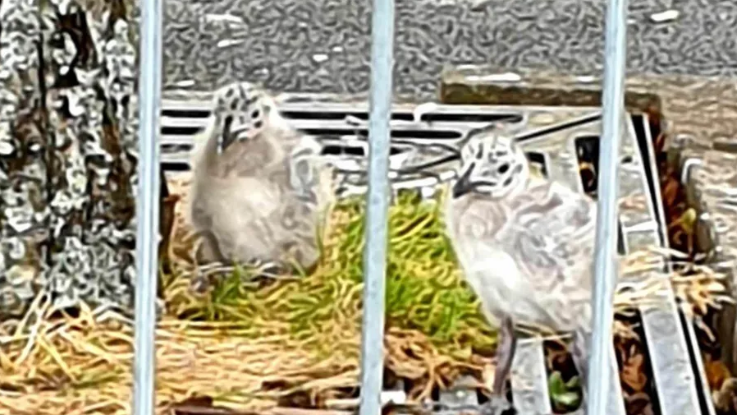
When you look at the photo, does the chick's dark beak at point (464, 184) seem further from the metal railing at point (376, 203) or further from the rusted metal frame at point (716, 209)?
the metal railing at point (376, 203)

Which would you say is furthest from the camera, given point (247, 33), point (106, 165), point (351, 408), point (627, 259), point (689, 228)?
point (247, 33)

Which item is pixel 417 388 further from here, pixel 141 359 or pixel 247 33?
pixel 247 33

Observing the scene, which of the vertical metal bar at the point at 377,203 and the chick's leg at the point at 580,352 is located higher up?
the vertical metal bar at the point at 377,203

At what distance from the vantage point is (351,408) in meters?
1.02

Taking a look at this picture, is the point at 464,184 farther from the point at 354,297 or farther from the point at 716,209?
the point at 716,209

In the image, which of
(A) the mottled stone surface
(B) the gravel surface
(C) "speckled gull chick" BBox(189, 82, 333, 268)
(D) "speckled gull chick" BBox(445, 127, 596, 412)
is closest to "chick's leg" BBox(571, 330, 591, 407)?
(D) "speckled gull chick" BBox(445, 127, 596, 412)

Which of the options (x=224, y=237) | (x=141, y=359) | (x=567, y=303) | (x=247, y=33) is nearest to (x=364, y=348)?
(x=141, y=359)

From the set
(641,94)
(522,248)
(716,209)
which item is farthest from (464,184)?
(641,94)

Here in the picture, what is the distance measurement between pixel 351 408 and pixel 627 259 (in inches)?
15.5

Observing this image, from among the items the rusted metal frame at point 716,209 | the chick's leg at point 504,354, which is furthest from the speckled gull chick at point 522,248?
the rusted metal frame at point 716,209

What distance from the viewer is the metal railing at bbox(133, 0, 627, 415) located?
646mm

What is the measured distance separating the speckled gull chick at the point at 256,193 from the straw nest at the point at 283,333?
0.02m

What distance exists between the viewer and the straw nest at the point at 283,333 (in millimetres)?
988

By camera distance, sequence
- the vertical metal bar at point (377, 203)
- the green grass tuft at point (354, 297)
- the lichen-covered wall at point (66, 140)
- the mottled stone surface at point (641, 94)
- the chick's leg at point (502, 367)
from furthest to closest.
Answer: the mottled stone surface at point (641, 94), the green grass tuft at point (354, 297), the chick's leg at point (502, 367), the lichen-covered wall at point (66, 140), the vertical metal bar at point (377, 203)
